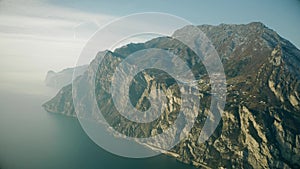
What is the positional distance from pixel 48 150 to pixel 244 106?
2928 centimetres

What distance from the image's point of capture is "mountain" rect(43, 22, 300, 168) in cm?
4622

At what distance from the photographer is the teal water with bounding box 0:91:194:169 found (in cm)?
3488

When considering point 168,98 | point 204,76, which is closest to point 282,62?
point 204,76

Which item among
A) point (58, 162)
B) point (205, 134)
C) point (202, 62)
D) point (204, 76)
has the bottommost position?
point (58, 162)

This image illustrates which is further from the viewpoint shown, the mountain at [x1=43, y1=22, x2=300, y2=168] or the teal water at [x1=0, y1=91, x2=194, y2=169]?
the mountain at [x1=43, y1=22, x2=300, y2=168]

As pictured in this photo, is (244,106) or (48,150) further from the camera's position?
(244,106)

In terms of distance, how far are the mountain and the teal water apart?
305 inches

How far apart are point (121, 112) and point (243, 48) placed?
3444cm

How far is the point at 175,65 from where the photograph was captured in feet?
216

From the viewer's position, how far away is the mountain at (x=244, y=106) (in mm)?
46219

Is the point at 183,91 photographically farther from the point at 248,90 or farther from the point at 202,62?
the point at 202,62

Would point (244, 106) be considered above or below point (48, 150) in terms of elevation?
above

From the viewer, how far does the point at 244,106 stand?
5212 centimetres

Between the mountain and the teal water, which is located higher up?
the mountain
